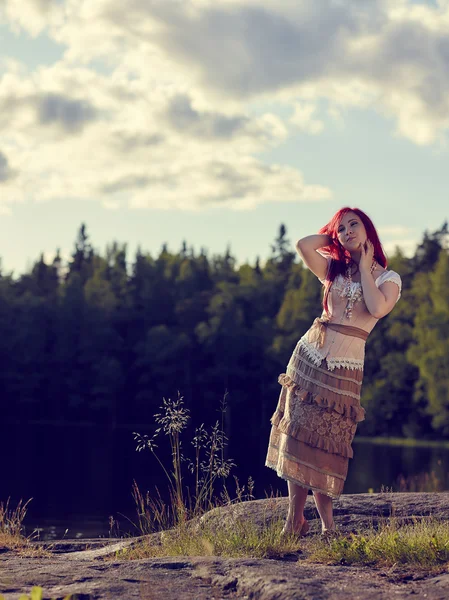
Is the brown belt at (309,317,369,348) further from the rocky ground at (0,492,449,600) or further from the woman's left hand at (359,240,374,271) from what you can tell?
the rocky ground at (0,492,449,600)

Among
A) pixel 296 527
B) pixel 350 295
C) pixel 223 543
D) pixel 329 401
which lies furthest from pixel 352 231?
pixel 223 543

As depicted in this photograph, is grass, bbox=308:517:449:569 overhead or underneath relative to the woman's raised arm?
underneath

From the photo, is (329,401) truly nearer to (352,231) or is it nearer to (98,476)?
(352,231)

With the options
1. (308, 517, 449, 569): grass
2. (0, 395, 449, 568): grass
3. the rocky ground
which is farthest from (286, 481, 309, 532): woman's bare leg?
(308, 517, 449, 569): grass

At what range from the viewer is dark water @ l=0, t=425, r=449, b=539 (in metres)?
18.5

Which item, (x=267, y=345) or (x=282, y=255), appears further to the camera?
(x=282, y=255)

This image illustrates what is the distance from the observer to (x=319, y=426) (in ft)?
19.3

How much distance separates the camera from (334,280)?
19.7ft

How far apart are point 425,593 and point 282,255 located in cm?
8781

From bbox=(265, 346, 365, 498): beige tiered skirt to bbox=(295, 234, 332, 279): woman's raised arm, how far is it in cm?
61

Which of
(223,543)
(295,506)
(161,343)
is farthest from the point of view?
(161,343)

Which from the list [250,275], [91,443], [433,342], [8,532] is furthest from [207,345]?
[8,532]

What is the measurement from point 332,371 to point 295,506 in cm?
95

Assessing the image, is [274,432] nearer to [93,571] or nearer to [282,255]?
[93,571]
